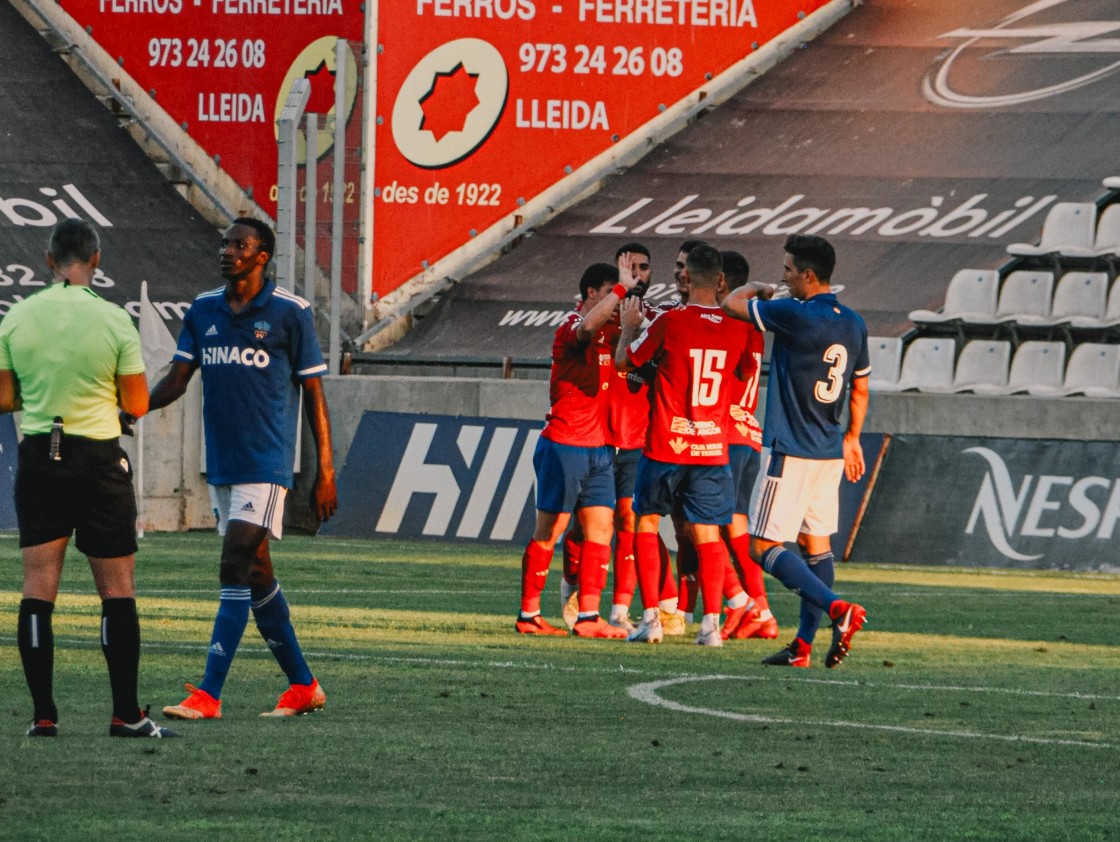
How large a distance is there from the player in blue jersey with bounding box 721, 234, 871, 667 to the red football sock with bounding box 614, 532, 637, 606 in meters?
1.83

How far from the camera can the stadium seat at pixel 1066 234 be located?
81.0ft

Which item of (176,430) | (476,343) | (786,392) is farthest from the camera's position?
(476,343)

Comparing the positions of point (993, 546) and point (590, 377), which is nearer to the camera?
point (590, 377)

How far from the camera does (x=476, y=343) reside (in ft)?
90.3

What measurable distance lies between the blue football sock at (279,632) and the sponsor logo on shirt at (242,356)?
0.91 meters

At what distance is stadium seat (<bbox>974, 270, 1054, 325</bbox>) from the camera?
2458cm

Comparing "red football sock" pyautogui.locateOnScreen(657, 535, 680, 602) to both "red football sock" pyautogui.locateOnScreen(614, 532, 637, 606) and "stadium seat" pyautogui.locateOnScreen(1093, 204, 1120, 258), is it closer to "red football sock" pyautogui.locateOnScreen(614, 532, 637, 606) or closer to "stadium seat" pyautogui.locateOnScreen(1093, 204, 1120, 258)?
"red football sock" pyautogui.locateOnScreen(614, 532, 637, 606)

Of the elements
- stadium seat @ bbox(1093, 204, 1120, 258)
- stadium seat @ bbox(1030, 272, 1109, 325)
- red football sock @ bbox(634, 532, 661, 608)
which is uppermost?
stadium seat @ bbox(1093, 204, 1120, 258)

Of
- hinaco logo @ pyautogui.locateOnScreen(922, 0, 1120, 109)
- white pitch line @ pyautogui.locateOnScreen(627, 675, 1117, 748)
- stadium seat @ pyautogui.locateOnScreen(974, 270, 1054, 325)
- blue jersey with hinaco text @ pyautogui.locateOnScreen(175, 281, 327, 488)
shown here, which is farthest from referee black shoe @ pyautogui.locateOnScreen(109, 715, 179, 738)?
hinaco logo @ pyautogui.locateOnScreen(922, 0, 1120, 109)

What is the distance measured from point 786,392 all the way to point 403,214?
1833 cm

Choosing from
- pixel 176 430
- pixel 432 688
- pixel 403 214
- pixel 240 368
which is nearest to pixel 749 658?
pixel 432 688

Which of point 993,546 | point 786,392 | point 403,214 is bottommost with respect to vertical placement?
point 993,546

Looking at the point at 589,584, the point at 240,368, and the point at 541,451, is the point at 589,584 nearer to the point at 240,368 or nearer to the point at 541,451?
the point at 541,451

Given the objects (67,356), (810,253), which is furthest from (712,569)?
(67,356)
